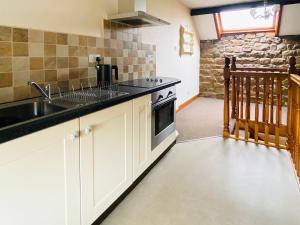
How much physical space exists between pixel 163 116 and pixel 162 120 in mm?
52

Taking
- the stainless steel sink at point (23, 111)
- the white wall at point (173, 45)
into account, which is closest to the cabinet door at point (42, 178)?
the stainless steel sink at point (23, 111)

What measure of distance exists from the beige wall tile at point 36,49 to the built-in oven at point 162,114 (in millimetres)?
1054

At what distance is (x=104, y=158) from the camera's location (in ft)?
5.49

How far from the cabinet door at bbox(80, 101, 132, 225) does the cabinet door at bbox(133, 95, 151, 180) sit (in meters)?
0.09

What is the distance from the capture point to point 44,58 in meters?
1.94

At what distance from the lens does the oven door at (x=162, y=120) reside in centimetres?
252

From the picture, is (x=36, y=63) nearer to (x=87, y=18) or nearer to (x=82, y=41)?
(x=82, y=41)

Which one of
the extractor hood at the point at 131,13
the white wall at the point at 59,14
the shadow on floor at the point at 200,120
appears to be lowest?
the shadow on floor at the point at 200,120

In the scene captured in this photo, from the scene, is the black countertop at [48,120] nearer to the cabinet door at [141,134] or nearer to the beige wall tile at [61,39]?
the cabinet door at [141,134]

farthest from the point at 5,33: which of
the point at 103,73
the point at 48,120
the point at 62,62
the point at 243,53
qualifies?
the point at 243,53

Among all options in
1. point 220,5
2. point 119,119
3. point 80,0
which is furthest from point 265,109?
point 220,5

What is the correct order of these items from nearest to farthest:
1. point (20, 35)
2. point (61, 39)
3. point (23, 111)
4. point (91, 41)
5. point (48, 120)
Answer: point (48, 120), point (23, 111), point (20, 35), point (61, 39), point (91, 41)

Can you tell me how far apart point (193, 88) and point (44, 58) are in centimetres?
510

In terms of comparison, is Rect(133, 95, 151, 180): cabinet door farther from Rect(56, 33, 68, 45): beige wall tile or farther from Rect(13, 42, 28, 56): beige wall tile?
Rect(13, 42, 28, 56): beige wall tile
